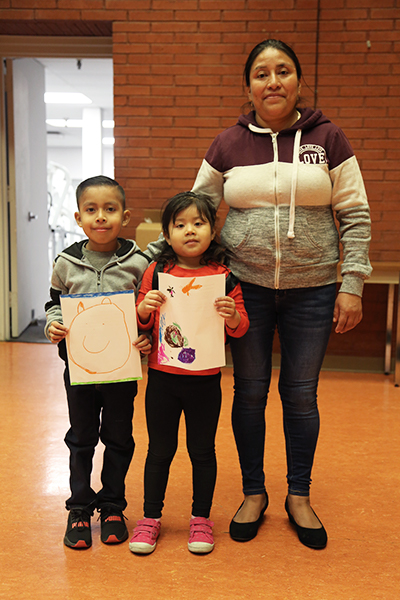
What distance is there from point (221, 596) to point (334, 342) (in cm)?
279

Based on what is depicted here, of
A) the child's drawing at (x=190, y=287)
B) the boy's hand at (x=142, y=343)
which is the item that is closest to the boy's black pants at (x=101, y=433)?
the boy's hand at (x=142, y=343)

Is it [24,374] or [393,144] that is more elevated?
[393,144]

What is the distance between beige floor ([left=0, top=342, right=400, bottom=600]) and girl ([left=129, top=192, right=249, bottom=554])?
0.11 metres

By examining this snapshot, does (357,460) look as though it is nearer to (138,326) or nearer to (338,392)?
(338,392)

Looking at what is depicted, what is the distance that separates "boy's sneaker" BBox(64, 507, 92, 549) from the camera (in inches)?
65.8

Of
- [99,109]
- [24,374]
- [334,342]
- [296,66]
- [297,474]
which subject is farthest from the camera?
[99,109]

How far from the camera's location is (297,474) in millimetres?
1777

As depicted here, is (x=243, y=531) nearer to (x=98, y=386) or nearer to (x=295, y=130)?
(x=98, y=386)

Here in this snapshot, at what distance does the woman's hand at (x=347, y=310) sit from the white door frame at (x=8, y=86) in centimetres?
345

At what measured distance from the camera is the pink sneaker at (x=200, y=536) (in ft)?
5.41

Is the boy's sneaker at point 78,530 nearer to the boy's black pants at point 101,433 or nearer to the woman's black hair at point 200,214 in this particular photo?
the boy's black pants at point 101,433

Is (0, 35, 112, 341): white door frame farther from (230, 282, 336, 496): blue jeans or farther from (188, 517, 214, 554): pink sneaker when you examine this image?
(188, 517, 214, 554): pink sneaker

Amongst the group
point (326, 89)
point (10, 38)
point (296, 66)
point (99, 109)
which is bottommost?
point (296, 66)

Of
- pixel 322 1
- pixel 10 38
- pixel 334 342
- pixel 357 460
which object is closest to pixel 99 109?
pixel 10 38
